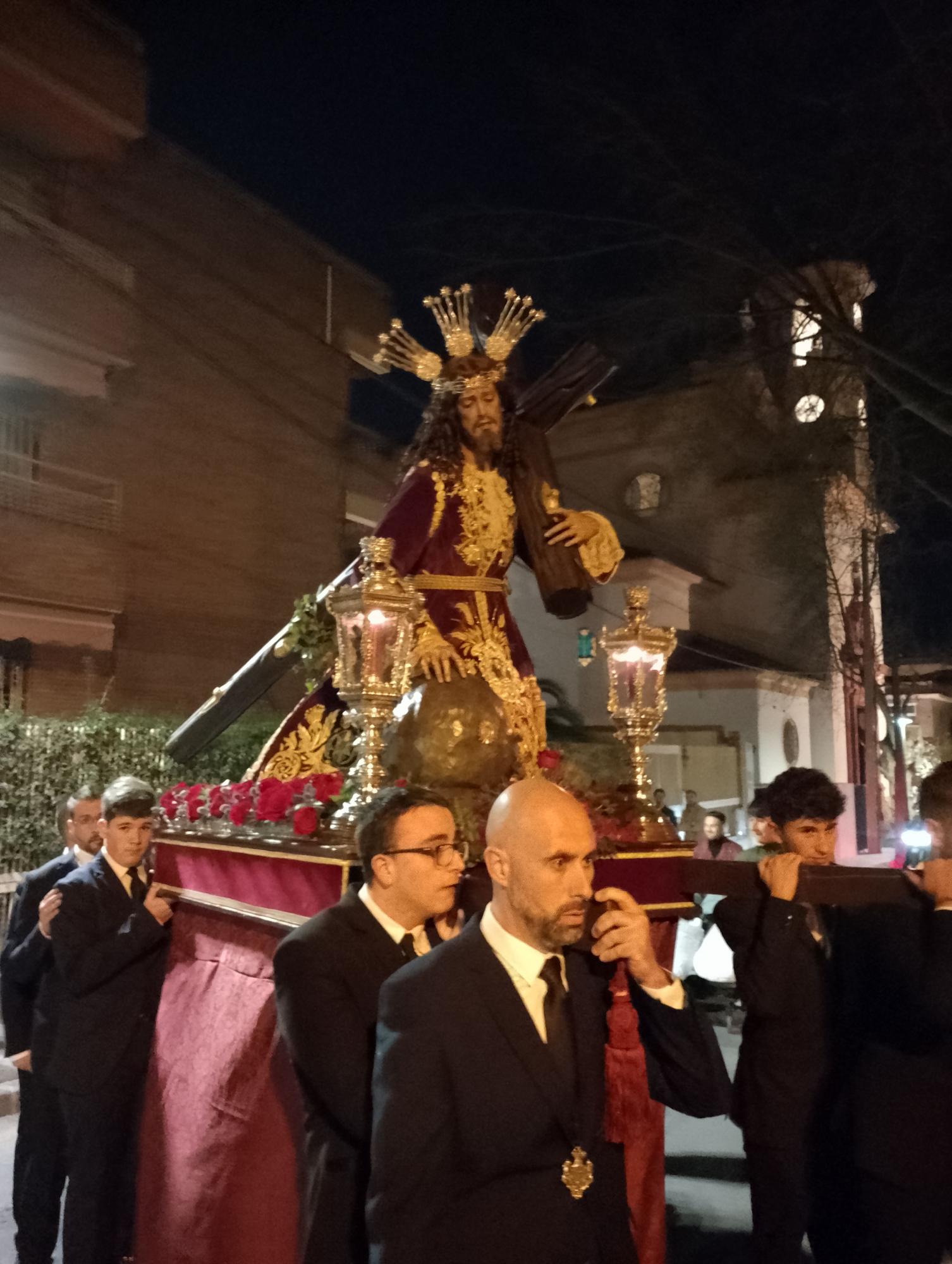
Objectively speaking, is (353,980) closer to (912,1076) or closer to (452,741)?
(452,741)

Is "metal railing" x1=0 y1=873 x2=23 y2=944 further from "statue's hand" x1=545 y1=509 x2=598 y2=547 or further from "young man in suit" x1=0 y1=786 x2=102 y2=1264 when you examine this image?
"statue's hand" x1=545 y1=509 x2=598 y2=547

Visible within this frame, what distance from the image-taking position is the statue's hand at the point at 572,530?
4.35 m

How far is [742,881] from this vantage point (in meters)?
2.77

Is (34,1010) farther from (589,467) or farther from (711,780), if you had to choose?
(589,467)

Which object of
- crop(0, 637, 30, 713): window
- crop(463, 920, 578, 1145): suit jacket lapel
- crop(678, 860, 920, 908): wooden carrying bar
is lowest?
crop(463, 920, 578, 1145): suit jacket lapel

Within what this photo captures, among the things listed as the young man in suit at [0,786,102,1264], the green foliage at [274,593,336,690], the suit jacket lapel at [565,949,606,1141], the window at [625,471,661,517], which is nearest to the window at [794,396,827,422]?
the green foliage at [274,593,336,690]

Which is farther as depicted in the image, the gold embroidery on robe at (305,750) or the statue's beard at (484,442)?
the statue's beard at (484,442)

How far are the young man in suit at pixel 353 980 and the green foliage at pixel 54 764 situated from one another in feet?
21.2

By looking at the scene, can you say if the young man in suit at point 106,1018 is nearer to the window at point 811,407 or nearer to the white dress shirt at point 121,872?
the white dress shirt at point 121,872

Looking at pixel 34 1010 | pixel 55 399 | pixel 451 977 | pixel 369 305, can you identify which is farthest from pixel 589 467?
pixel 451 977

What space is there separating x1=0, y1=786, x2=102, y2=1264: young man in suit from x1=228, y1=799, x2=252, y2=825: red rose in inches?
24.4

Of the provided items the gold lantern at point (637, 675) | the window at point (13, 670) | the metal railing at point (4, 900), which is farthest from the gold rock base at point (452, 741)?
the window at point (13, 670)

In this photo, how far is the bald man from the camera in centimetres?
162

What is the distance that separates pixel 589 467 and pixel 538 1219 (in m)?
18.8
